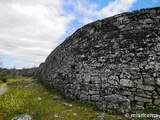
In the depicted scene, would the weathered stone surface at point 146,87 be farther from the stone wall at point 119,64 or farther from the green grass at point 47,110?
the green grass at point 47,110

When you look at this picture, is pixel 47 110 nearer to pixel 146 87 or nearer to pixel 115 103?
pixel 115 103

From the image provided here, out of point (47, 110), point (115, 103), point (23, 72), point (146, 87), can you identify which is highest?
point (23, 72)

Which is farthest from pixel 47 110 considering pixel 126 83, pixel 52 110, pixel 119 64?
pixel 119 64

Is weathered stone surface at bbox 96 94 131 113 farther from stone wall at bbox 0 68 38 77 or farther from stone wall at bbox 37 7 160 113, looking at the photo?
stone wall at bbox 0 68 38 77

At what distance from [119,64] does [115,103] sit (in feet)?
6.83

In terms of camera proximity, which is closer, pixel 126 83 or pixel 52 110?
pixel 126 83

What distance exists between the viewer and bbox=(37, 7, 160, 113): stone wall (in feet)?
26.5

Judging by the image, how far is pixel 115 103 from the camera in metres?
8.08

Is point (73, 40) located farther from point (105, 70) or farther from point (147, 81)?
point (147, 81)

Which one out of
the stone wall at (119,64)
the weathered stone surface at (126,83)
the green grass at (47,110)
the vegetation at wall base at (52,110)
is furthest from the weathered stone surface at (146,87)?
the green grass at (47,110)

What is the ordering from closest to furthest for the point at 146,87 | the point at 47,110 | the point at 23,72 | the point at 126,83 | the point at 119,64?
the point at 146,87, the point at 126,83, the point at 47,110, the point at 119,64, the point at 23,72

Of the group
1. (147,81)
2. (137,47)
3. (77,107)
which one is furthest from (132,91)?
(77,107)

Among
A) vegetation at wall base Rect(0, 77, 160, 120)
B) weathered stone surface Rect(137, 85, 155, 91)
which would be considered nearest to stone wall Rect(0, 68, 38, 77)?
vegetation at wall base Rect(0, 77, 160, 120)

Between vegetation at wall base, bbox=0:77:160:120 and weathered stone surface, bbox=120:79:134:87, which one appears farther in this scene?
weathered stone surface, bbox=120:79:134:87
